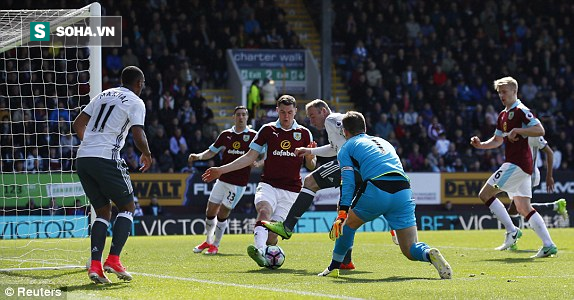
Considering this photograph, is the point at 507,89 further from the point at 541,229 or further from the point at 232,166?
the point at 232,166

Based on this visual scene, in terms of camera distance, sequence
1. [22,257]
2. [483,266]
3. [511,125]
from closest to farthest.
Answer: [483,266], [22,257], [511,125]

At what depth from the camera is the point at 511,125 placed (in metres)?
14.6

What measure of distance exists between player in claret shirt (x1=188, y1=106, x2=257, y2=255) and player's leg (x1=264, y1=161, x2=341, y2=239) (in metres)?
3.20

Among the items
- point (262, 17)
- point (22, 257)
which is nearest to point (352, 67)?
point (262, 17)

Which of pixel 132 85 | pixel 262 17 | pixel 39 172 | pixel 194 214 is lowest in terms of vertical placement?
pixel 194 214

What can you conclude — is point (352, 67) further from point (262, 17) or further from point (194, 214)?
point (194, 214)

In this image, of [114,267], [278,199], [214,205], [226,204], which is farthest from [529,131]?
[114,267]

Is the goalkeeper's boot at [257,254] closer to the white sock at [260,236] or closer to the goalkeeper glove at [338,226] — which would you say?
A: the white sock at [260,236]

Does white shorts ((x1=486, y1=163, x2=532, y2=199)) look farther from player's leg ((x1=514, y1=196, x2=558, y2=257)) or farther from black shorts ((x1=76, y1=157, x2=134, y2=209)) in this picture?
black shorts ((x1=76, y1=157, x2=134, y2=209))

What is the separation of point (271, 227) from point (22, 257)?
159 inches

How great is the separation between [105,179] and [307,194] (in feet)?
11.0

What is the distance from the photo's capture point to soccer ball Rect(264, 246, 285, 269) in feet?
38.5

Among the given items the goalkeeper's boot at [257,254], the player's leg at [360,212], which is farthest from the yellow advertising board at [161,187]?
the player's leg at [360,212]

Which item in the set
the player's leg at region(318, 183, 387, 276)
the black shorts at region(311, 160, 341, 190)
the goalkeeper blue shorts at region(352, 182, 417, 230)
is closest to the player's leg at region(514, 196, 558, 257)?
the black shorts at region(311, 160, 341, 190)
